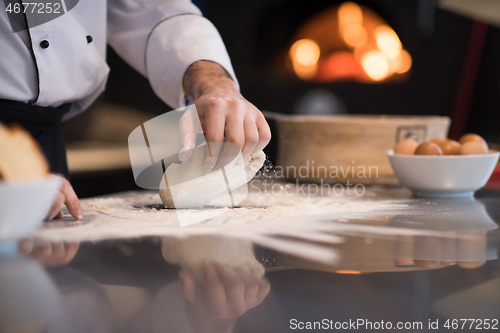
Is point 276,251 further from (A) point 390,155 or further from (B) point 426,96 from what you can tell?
(B) point 426,96

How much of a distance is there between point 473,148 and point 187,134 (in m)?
0.57

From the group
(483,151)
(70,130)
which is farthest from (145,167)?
(70,130)

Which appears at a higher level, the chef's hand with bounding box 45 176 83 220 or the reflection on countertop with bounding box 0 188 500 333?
the reflection on countertop with bounding box 0 188 500 333

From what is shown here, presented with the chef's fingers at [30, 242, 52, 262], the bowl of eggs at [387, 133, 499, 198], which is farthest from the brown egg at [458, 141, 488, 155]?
the chef's fingers at [30, 242, 52, 262]

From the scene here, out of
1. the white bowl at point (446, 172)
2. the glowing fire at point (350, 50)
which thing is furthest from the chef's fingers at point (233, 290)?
the glowing fire at point (350, 50)

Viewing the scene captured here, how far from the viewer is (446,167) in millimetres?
840

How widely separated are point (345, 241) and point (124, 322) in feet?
0.96

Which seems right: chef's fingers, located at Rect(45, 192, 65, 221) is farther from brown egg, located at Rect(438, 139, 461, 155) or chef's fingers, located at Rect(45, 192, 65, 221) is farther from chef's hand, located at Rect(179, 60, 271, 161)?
brown egg, located at Rect(438, 139, 461, 155)

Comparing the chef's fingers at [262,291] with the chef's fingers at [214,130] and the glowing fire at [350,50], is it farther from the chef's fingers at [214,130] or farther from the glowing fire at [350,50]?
the glowing fire at [350,50]

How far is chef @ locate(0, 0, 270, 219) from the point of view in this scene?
0.69m

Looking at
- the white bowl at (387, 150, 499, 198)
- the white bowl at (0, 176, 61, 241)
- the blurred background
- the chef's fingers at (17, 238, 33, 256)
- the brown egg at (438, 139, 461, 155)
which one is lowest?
the blurred background

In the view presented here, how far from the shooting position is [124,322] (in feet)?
Result: 1.01

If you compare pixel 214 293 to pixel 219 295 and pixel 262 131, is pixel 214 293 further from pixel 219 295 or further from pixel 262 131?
pixel 262 131

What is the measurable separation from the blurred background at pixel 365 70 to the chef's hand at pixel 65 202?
7.79ft
